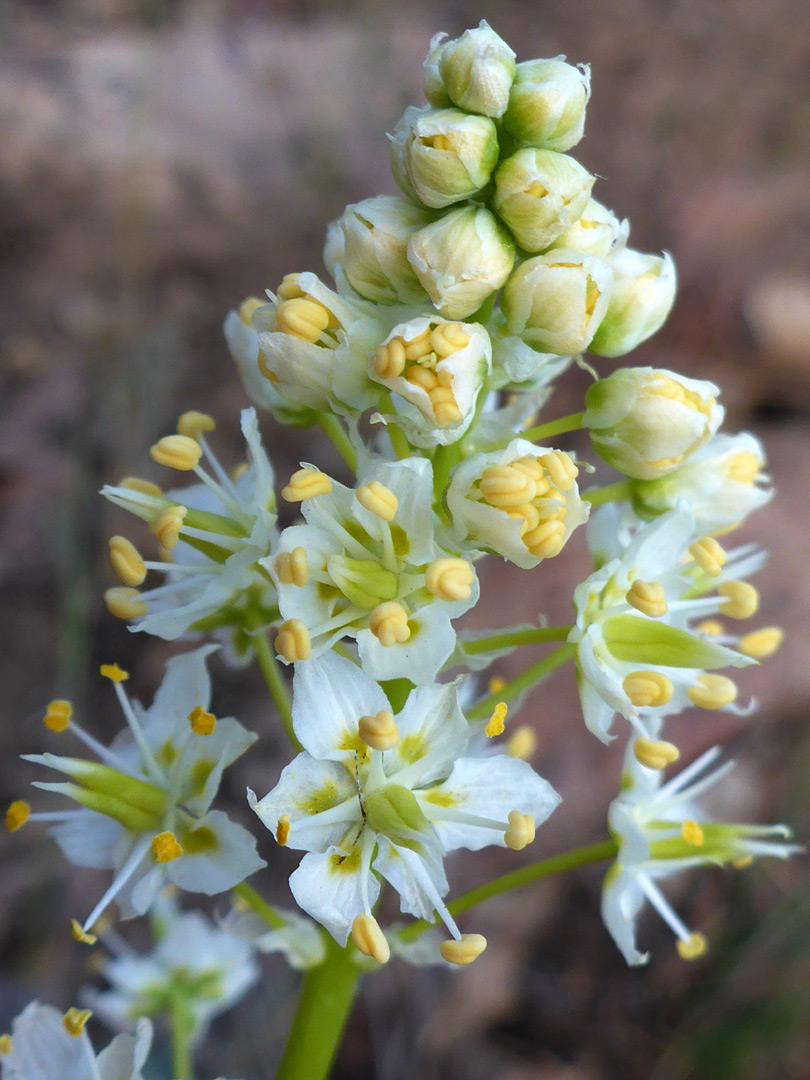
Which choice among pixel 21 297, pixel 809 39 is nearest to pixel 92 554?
pixel 21 297

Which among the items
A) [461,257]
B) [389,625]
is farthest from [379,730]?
[461,257]

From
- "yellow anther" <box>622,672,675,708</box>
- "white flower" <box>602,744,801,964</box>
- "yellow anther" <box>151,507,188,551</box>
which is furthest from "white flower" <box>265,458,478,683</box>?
"white flower" <box>602,744,801,964</box>

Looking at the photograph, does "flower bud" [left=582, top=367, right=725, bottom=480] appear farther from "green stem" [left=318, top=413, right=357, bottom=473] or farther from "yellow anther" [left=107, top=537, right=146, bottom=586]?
"yellow anther" [left=107, top=537, right=146, bottom=586]

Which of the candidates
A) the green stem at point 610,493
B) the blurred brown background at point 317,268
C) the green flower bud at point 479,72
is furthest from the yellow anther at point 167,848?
the blurred brown background at point 317,268

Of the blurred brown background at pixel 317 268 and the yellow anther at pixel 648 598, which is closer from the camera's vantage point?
the yellow anther at pixel 648 598

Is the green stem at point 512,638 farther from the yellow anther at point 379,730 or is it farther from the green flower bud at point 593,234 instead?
the green flower bud at point 593,234

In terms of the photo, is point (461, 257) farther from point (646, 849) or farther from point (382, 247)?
point (646, 849)
